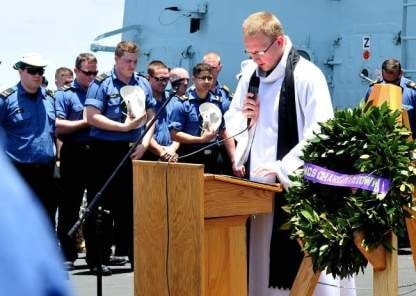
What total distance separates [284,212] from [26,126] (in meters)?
3.75

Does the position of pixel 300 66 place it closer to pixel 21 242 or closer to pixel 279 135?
pixel 279 135

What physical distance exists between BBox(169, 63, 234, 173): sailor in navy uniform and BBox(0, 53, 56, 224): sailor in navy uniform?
4.19 ft

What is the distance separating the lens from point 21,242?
2.87 ft

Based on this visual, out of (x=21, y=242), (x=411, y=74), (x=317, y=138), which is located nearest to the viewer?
(x=21, y=242)

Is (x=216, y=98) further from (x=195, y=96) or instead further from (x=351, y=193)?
(x=351, y=193)

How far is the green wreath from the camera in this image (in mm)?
4309

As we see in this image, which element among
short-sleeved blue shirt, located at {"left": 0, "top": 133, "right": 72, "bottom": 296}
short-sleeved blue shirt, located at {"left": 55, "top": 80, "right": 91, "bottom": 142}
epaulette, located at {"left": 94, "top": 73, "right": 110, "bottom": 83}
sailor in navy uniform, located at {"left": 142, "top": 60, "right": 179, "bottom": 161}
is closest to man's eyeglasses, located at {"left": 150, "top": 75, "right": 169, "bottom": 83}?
sailor in navy uniform, located at {"left": 142, "top": 60, "right": 179, "bottom": 161}

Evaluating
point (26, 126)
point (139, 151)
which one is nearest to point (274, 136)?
point (139, 151)

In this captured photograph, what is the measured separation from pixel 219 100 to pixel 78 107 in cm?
133

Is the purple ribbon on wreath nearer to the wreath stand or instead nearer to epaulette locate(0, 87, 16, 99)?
the wreath stand

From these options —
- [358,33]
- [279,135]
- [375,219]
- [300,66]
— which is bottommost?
[375,219]

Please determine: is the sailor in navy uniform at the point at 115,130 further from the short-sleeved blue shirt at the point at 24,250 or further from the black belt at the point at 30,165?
the short-sleeved blue shirt at the point at 24,250

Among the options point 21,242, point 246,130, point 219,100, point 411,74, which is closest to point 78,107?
point 219,100

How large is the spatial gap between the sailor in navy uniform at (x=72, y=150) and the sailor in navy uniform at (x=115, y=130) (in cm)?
27
